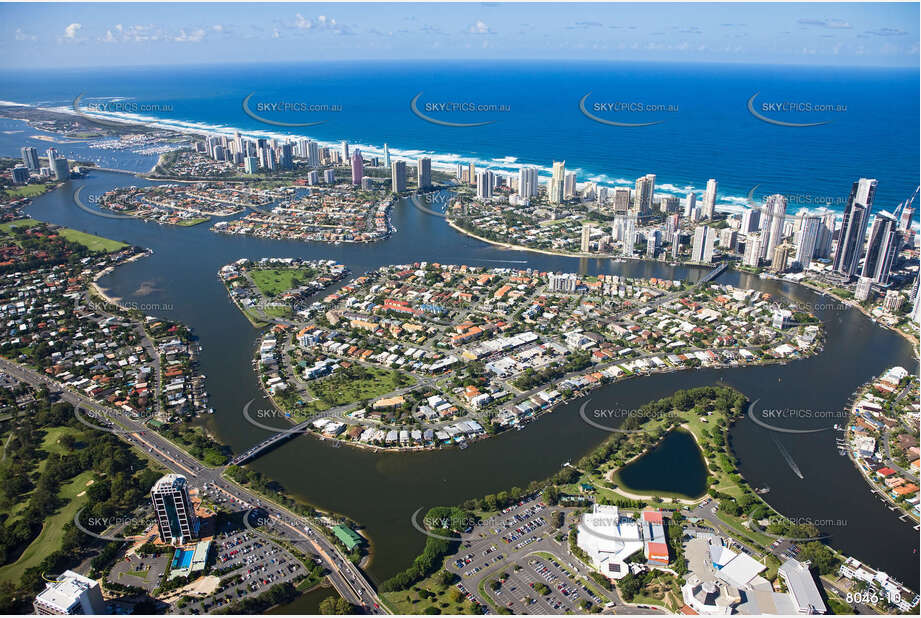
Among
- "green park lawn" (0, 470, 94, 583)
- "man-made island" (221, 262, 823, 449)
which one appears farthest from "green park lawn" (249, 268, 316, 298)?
"green park lawn" (0, 470, 94, 583)

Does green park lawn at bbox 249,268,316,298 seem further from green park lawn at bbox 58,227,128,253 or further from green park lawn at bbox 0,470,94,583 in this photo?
green park lawn at bbox 0,470,94,583

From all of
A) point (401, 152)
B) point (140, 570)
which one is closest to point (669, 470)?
point (140, 570)

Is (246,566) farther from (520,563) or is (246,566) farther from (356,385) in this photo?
(356,385)

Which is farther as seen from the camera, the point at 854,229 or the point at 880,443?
the point at 854,229

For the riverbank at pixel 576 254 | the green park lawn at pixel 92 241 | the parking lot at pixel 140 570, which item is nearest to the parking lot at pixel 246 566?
the parking lot at pixel 140 570

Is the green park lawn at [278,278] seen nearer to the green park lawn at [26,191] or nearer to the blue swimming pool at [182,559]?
the blue swimming pool at [182,559]

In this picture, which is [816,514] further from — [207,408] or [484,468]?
[207,408]

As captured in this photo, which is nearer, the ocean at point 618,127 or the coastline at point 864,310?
the coastline at point 864,310
